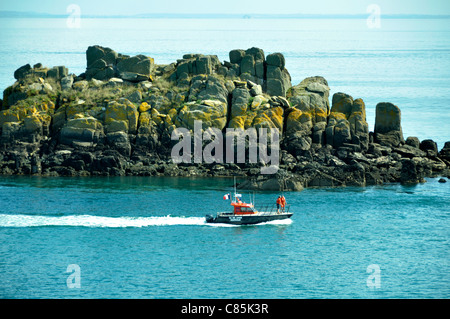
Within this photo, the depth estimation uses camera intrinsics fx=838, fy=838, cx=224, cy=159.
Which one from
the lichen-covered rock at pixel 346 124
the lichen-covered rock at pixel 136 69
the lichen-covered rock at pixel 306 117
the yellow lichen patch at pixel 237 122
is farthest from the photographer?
the lichen-covered rock at pixel 136 69

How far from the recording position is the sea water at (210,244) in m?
63.3

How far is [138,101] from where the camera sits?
12231cm

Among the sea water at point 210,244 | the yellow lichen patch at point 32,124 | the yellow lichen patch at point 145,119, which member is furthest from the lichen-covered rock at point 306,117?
the yellow lichen patch at point 32,124

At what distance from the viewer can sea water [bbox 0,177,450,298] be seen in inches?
2493

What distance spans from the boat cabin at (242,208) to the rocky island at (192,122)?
2146 cm

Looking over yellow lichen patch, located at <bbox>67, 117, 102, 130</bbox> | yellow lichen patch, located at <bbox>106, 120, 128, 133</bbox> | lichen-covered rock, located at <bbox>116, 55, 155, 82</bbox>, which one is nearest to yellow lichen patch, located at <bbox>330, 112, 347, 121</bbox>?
lichen-covered rock, located at <bbox>116, 55, 155, 82</bbox>

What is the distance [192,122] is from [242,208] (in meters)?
37.0

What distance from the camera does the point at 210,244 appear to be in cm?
7450

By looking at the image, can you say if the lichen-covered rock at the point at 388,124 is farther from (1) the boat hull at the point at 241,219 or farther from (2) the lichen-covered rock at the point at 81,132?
(1) the boat hull at the point at 241,219

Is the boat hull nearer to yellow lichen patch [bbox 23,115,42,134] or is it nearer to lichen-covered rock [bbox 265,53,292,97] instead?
yellow lichen patch [bbox 23,115,42,134]

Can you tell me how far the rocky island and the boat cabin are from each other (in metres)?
21.5

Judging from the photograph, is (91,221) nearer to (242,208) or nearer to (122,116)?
(242,208)

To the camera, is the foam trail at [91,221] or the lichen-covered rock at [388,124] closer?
the foam trail at [91,221]
